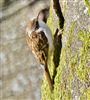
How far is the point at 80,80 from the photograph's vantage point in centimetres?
209

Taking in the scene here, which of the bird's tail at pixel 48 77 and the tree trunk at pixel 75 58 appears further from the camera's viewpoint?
the bird's tail at pixel 48 77

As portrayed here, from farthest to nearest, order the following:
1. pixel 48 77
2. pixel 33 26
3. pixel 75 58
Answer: pixel 33 26, pixel 48 77, pixel 75 58

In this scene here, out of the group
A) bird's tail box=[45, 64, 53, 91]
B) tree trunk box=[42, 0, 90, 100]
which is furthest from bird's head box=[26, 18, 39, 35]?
tree trunk box=[42, 0, 90, 100]

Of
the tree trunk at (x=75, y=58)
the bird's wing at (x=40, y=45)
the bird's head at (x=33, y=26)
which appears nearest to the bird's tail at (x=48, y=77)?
the tree trunk at (x=75, y=58)

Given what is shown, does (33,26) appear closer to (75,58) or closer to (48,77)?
(48,77)

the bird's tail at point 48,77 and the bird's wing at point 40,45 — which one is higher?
the bird's tail at point 48,77

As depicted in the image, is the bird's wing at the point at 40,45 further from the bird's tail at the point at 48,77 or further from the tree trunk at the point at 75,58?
the tree trunk at the point at 75,58

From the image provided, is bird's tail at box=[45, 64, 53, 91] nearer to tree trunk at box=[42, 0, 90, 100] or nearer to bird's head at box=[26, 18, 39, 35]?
tree trunk at box=[42, 0, 90, 100]

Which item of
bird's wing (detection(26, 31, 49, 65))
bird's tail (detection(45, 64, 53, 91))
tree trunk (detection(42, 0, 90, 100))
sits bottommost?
bird's wing (detection(26, 31, 49, 65))

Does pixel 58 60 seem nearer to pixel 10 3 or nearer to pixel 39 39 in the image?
pixel 39 39

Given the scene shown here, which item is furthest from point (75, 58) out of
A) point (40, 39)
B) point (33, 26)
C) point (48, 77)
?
point (33, 26)

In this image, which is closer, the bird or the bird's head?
the bird

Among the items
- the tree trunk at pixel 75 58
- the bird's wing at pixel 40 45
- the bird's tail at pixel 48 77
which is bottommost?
the bird's wing at pixel 40 45

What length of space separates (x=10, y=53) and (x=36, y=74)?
0.73 meters
